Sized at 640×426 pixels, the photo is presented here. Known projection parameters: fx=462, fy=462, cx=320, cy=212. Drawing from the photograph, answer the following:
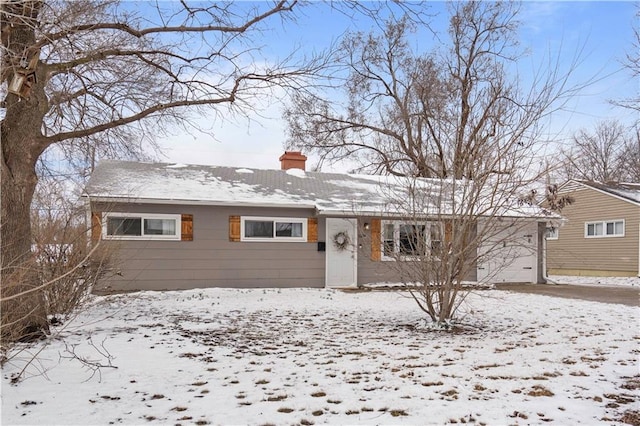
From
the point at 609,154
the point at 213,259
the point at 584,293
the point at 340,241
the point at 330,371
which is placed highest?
the point at 609,154

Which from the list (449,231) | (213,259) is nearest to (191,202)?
(213,259)

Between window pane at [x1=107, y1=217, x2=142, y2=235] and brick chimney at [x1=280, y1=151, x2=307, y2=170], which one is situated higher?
brick chimney at [x1=280, y1=151, x2=307, y2=170]

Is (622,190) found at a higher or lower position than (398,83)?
lower

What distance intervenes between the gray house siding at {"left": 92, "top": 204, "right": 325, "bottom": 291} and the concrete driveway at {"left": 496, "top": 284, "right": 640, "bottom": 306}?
5639mm

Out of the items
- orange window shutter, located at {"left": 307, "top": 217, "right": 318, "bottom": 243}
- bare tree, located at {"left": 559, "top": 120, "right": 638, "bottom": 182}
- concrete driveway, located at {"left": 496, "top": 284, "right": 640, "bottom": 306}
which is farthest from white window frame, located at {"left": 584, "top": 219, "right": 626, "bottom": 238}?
orange window shutter, located at {"left": 307, "top": 217, "right": 318, "bottom": 243}

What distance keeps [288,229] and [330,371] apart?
802 cm

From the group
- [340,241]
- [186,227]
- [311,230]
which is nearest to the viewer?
[186,227]

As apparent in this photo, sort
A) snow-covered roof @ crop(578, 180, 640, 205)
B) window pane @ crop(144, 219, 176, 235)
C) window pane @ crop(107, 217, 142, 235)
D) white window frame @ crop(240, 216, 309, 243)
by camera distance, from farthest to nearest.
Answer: snow-covered roof @ crop(578, 180, 640, 205)
white window frame @ crop(240, 216, 309, 243)
window pane @ crop(144, 219, 176, 235)
window pane @ crop(107, 217, 142, 235)

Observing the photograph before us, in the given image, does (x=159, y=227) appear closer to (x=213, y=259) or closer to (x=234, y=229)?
(x=213, y=259)

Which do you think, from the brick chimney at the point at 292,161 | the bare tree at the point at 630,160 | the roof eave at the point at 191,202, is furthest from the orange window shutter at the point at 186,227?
the bare tree at the point at 630,160

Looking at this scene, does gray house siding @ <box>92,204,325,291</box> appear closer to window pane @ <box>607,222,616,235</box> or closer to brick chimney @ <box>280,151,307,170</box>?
brick chimney @ <box>280,151,307,170</box>

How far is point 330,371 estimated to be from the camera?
14.8 ft

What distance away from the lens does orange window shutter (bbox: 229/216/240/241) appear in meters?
11.9

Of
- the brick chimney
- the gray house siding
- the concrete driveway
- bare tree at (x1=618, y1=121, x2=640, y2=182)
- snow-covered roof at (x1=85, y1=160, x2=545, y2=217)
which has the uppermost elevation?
bare tree at (x1=618, y1=121, x2=640, y2=182)
